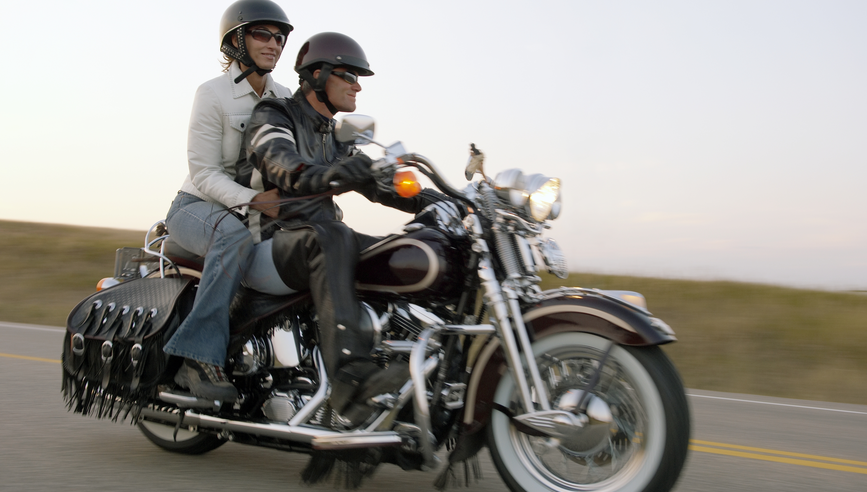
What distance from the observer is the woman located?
3.56 m

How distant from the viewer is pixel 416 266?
314 cm

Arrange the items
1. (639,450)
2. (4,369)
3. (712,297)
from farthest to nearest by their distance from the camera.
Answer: (712,297) < (4,369) < (639,450)

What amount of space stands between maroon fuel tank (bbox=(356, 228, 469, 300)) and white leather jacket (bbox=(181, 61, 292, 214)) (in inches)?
38.9

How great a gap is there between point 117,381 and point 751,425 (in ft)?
13.2

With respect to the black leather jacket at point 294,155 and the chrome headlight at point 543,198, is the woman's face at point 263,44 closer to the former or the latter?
the black leather jacket at point 294,155

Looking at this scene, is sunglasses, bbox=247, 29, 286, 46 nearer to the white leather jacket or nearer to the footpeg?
the white leather jacket

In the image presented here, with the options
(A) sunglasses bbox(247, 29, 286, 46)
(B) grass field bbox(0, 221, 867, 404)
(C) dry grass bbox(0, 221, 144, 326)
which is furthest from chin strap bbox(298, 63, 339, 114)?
(C) dry grass bbox(0, 221, 144, 326)

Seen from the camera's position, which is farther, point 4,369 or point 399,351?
point 4,369

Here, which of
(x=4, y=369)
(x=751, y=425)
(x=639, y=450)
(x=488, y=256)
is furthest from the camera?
(x=4, y=369)

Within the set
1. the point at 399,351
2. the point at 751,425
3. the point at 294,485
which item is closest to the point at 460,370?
the point at 399,351

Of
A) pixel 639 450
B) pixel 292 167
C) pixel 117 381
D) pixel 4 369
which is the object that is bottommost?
pixel 4 369

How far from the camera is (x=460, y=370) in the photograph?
326cm

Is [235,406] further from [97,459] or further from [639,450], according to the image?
[639,450]

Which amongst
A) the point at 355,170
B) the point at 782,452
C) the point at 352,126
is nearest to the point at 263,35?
the point at 355,170
